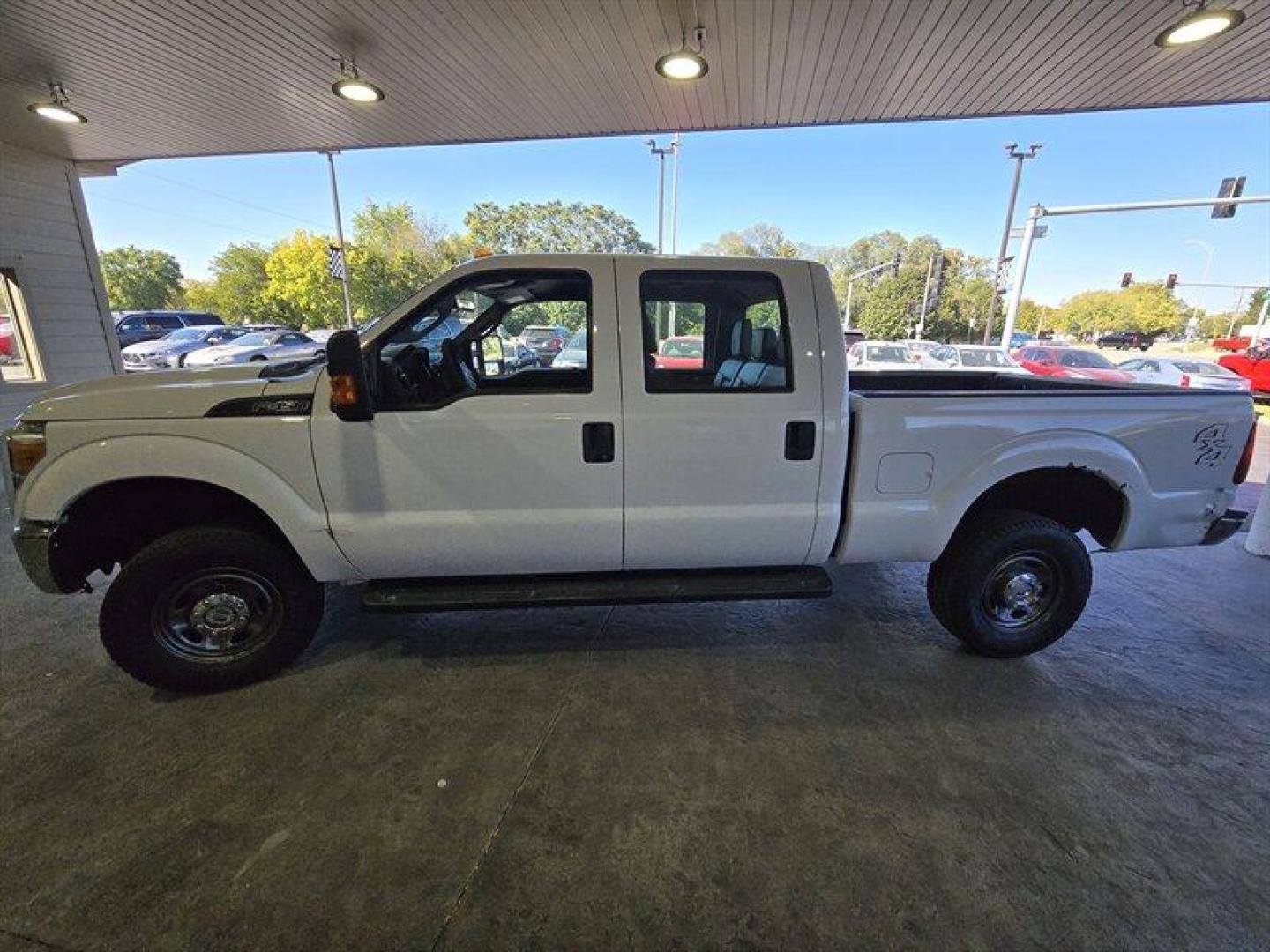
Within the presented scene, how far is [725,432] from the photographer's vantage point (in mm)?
2654

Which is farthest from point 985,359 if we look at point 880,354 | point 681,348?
point 681,348

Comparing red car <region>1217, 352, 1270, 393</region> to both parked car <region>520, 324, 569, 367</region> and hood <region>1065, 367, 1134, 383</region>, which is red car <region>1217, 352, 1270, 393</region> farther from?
parked car <region>520, 324, 569, 367</region>

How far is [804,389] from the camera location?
8.79 ft

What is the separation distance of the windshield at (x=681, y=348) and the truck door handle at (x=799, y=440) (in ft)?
2.73

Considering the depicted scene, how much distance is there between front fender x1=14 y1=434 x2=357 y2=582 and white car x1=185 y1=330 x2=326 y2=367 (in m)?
11.6

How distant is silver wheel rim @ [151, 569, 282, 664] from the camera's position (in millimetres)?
2613

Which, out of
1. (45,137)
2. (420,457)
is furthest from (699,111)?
(45,137)

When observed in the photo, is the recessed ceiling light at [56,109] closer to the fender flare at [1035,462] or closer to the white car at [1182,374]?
the fender flare at [1035,462]

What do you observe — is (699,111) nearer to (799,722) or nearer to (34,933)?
(799,722)

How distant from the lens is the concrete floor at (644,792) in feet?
5.58

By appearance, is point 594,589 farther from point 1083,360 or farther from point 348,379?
point 1083,360

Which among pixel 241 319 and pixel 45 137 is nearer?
pixel 45 137

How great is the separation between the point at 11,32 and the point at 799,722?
7.62 meters

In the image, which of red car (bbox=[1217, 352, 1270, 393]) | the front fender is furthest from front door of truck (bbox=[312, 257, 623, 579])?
red car (bbox=[1217, 352, 1270, 393])
